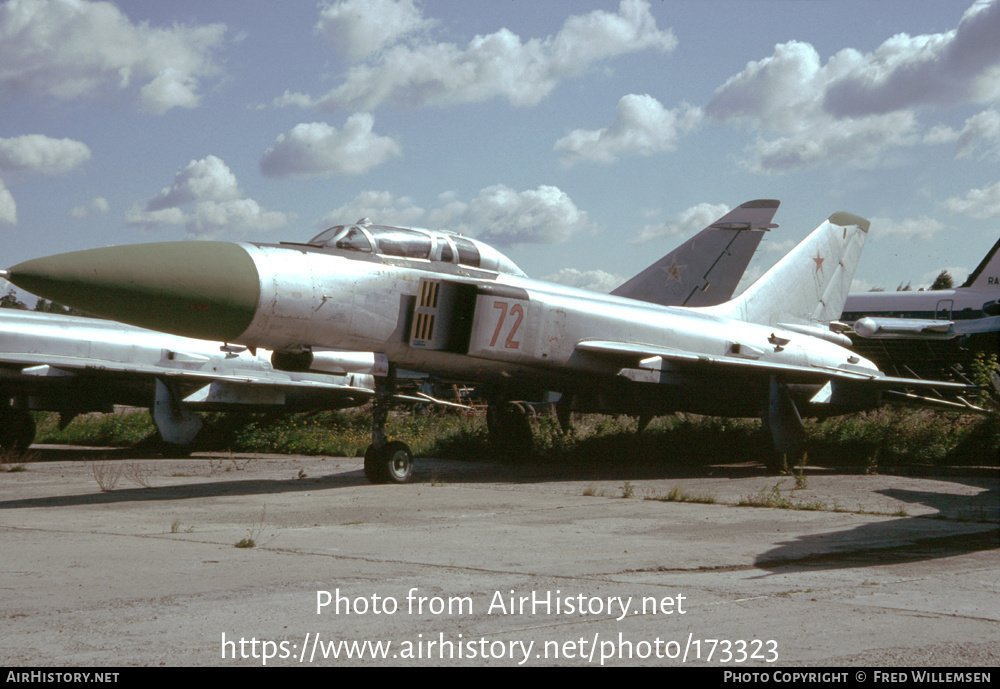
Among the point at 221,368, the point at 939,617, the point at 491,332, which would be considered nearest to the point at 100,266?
the point at 491,332

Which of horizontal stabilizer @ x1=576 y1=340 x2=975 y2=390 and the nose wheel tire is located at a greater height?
horizontal stabilizer @ x1=576 y1=340 x2=975 y2=390

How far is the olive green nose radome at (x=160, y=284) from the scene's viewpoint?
764 cm

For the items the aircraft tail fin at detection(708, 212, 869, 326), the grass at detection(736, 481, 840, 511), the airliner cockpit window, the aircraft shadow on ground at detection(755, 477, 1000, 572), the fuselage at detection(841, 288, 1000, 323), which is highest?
the fuselage at detection(841, 288, 1000, 323)

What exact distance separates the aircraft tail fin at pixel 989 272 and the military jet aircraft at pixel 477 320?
17.2m

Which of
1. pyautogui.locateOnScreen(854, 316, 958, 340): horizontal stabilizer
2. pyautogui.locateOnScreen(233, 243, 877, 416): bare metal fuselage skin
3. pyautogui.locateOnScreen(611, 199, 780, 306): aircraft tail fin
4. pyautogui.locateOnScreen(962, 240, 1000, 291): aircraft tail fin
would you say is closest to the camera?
pyautogui.locateOnScreen(233, 243, 877, 416): bare metal fuselage skin

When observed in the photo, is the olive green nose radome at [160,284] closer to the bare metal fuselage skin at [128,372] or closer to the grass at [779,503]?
the grass at [779,503]

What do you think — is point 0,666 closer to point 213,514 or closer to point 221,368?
point 213,514

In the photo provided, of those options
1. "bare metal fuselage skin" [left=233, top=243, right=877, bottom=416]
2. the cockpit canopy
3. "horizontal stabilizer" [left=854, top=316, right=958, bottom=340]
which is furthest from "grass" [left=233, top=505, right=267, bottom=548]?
"horizontal stabilizer" [left=854, top=316, right=958, bottom=340]

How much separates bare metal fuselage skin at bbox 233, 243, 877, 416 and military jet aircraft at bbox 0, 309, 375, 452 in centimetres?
409

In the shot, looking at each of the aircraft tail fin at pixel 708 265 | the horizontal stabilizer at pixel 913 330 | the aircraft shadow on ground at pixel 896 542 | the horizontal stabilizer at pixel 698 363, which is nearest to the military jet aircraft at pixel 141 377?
the horizontal stabilizer at pixel 698 363

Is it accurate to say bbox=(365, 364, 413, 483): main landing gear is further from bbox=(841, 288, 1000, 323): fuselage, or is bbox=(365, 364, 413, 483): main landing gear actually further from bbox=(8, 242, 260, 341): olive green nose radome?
bbox=(841, 288, 1000, 323): fuselage

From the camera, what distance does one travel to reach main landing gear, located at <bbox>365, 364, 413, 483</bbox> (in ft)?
34.4

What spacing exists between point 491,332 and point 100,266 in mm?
4637
